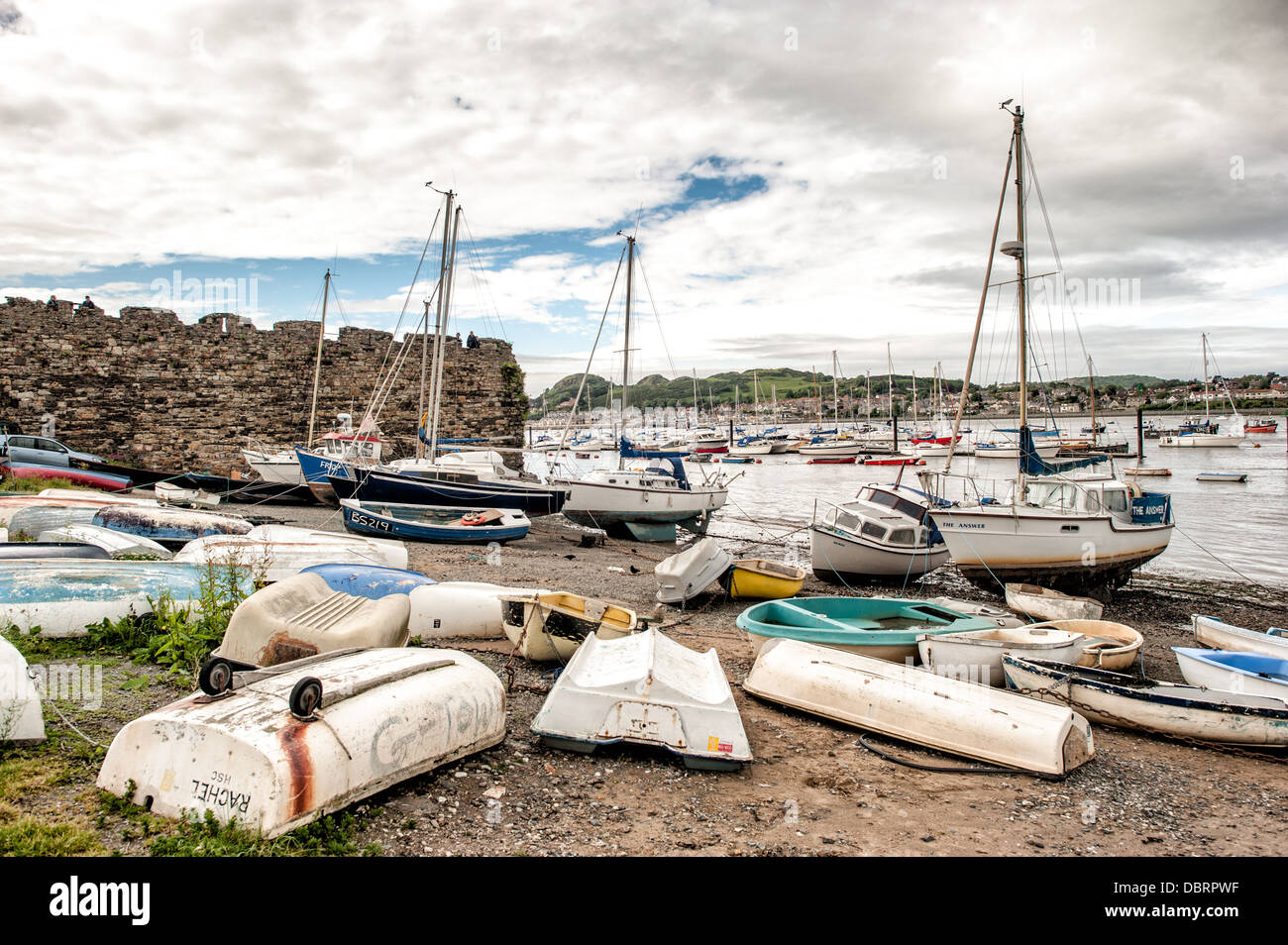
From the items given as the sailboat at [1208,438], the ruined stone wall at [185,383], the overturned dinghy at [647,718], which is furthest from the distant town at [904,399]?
the overturned dinghy at [647,718]

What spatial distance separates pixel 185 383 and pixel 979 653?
77.1 feet

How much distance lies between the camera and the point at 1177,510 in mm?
26328

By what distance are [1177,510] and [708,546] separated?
23.8 metres

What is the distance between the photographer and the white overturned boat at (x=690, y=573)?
10758 millimetres

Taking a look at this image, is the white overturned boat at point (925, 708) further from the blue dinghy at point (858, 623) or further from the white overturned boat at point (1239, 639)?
the white overturned boat at point (1239, 639)

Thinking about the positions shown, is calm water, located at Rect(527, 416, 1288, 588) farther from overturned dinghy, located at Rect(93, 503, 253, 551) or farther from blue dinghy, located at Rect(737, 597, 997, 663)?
overturned dinghy, located at Rect(93, 503, 253, 551)

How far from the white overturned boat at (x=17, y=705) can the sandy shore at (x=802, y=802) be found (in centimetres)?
38

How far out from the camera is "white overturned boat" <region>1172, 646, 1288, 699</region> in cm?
720

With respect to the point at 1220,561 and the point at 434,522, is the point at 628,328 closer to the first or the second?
the point at 434,522

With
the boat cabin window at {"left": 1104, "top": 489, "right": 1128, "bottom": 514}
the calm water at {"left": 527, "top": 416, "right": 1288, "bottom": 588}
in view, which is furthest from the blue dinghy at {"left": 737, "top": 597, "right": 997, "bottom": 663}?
the calm water at {"left": 527, "top": 416, "right": 1288, "bottom": 588}

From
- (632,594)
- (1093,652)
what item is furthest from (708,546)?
(1093,652)

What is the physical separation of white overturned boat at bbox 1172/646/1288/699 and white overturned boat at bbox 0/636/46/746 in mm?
9956

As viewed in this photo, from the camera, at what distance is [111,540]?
887 cm
